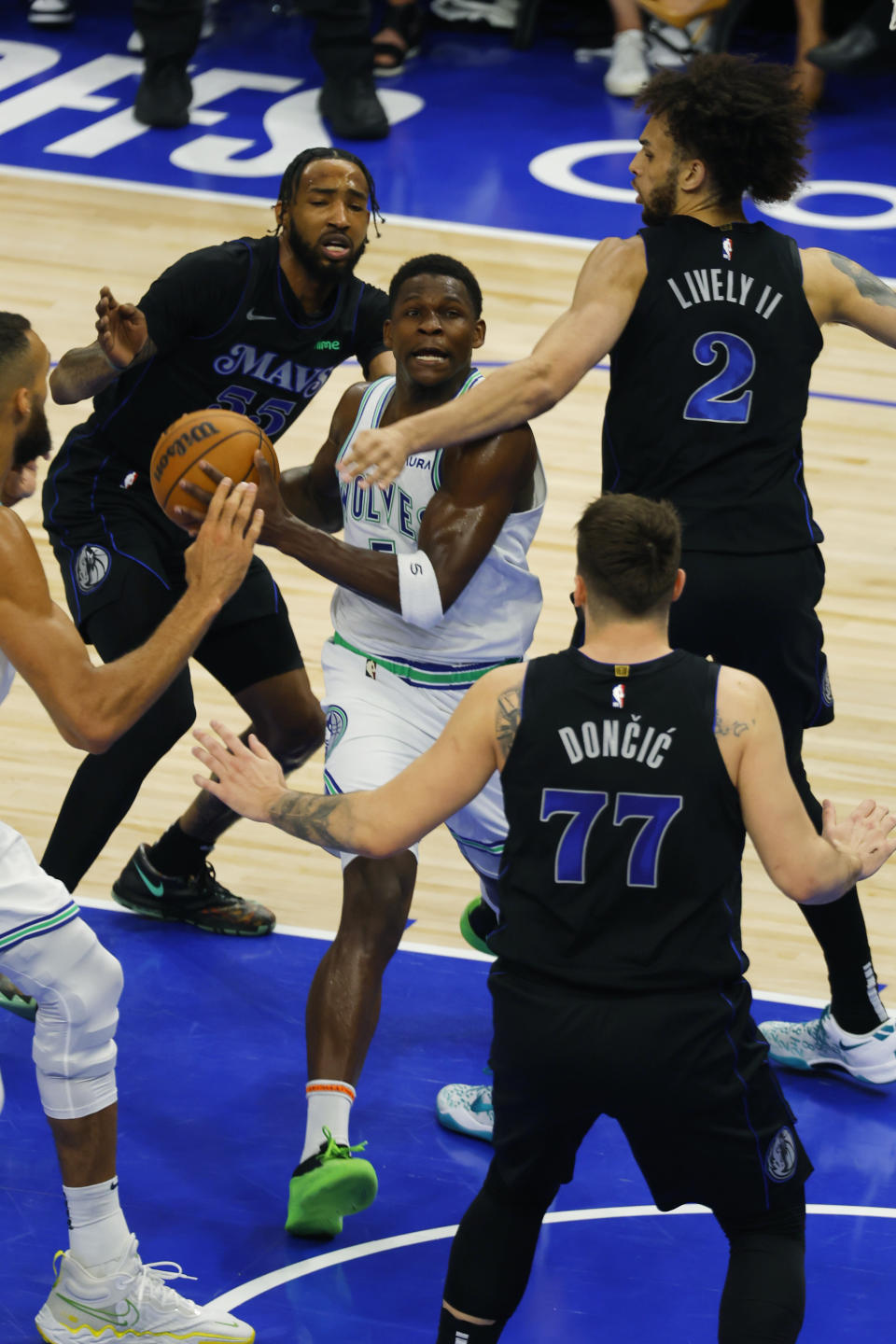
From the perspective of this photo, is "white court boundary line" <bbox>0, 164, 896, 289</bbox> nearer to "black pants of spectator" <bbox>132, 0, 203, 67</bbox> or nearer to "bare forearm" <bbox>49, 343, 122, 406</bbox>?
"black pants of spectator" <bbox>132, 0, 203, 67</bbox>

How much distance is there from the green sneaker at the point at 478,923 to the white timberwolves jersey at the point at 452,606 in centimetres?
81

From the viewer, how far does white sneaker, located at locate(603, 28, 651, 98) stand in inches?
495

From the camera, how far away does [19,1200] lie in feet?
13.9

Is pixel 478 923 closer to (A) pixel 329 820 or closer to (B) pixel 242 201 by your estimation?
(A) pixel 329 820

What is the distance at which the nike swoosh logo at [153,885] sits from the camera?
5418 millimetres

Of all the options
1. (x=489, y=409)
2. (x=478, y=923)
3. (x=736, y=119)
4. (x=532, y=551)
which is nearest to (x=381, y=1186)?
(x=478, y=923)

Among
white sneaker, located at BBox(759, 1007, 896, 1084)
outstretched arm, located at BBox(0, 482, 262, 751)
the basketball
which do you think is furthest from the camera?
white sneaker, located at BBox(759, 1007, 896, 1084)

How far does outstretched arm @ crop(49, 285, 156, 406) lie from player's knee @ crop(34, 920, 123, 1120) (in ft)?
5.84

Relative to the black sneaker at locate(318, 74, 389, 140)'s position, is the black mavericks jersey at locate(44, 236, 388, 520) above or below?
above

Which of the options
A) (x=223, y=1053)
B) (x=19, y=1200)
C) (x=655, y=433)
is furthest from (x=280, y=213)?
(x=19, y=1200)

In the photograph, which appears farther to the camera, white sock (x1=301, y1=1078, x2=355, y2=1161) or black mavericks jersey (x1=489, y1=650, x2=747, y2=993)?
white sock (x1=301, y1=1078, x2=355, y2=1161)

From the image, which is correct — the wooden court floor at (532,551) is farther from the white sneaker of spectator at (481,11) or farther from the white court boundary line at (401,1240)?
Answer: the white sneaker of spectator at (481,11)

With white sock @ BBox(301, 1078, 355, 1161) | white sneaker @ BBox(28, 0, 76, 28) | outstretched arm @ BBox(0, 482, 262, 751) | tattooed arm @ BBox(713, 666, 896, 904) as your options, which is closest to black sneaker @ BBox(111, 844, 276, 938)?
white sock @ BBox(301, 1078, 355, 1161)

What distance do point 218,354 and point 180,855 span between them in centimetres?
146
